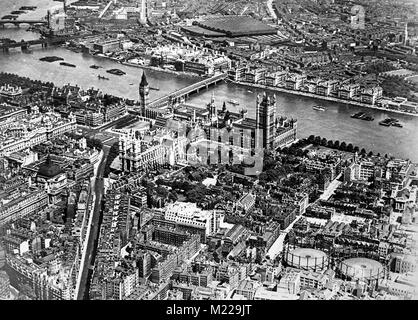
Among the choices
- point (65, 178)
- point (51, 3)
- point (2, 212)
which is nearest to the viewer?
point (2, 212)

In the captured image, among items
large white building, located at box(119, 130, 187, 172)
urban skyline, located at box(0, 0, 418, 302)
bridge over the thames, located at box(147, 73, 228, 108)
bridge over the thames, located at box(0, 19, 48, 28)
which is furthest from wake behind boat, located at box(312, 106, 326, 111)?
bridge over the thames, located at box(0, 19, 48, 28)

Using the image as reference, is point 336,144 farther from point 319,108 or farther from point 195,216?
point 195,216

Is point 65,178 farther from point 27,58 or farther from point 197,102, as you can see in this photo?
point 27,58

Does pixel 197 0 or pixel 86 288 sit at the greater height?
pixel 197 0

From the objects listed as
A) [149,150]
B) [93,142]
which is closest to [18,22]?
[93,142]

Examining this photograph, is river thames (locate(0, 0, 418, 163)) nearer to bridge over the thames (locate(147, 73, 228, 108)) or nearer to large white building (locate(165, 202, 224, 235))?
bridge over the thames (locate(147, 73, 228, 108))

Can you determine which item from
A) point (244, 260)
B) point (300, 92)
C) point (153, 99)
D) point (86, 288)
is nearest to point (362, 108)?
point (300, 92)

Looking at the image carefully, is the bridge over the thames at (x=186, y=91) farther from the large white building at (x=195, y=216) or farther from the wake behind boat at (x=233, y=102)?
the large white building at (x=195, y=216)
